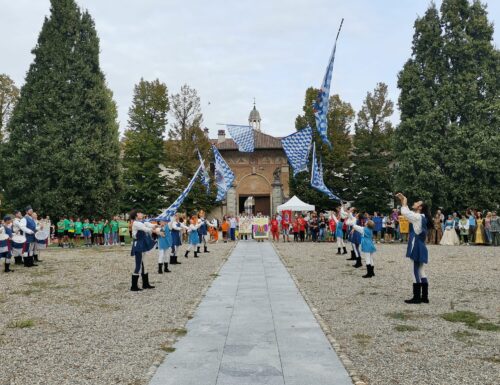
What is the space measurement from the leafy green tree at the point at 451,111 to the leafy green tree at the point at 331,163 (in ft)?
37.0

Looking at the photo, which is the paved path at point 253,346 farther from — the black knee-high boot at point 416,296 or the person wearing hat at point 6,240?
the person wearing hat at point 6,240

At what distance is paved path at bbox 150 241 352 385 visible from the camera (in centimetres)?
520

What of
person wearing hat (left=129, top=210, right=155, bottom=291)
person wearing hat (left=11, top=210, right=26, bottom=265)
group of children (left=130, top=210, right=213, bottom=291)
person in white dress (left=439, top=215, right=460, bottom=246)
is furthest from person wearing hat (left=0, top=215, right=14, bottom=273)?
person in white dress (left=439, top=215, right=460, bottom=246)

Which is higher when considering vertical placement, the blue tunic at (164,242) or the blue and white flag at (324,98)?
the blue and white flag at (324,98)

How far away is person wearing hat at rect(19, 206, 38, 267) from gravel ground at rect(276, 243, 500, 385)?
9424 mm

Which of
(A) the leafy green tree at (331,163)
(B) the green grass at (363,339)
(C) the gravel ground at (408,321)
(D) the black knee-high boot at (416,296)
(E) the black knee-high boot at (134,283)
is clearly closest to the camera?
(C) the gravel ground at (408,321)

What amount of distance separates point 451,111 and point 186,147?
916 inches

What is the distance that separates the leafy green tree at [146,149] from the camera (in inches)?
1661

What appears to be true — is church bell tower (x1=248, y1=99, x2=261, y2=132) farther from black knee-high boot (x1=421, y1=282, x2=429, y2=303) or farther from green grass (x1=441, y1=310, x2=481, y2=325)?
green grass (x1=441, y1=310, x2=481, y2=325)

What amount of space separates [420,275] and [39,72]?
32.6 m

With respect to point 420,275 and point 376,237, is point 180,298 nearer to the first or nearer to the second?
point 420,275

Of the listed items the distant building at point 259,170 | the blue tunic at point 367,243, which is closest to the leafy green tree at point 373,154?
the distant building at point 259,170

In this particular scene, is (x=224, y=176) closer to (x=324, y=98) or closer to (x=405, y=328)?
(x=324, y=98)

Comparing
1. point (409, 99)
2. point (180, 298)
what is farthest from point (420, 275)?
point (409, 99)
